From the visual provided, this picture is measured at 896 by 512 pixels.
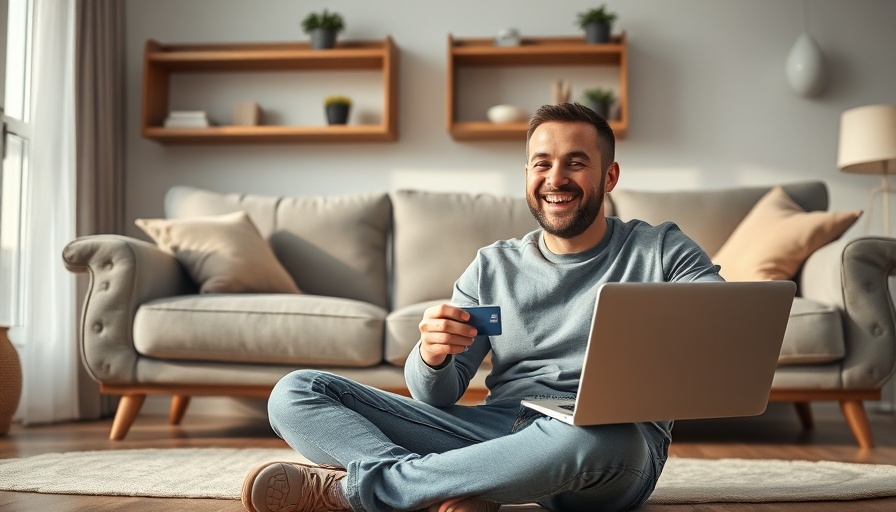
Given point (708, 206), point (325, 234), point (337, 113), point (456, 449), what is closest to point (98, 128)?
point (337, 113)

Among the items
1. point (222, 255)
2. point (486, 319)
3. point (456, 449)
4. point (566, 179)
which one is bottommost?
point (456, 449)

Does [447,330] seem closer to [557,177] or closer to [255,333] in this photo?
[557,177]

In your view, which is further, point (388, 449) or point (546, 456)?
point (388, 449)

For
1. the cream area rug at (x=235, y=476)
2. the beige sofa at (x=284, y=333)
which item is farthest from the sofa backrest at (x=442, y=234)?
the cream area rug at (x=235, y=476)

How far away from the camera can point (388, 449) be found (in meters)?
1.45

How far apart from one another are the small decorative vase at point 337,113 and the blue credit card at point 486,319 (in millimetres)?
2615

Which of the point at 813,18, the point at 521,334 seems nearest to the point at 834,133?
the point at 813,18

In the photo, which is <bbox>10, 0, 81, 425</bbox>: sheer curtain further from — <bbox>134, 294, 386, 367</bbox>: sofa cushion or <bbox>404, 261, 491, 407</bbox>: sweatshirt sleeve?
<bbox>404, 261, 491, 407</bbox>: sweatshirt sleeve

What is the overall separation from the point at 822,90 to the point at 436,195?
175cm

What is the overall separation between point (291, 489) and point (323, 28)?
278 cm

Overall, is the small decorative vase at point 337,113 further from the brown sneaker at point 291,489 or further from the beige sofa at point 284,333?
the brown sneaker at point 291,489

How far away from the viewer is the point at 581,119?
161 cm

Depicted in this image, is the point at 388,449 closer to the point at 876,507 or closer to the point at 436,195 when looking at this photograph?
the point at 876,507

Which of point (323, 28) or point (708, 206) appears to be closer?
point (708, 206)
